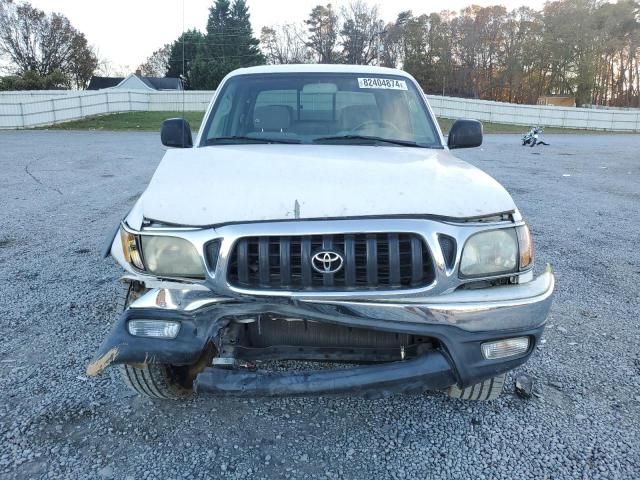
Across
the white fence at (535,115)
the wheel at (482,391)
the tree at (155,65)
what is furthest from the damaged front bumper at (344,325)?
the tree at (155,65)

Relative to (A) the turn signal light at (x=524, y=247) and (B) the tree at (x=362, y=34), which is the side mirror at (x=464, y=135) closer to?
(A) the turn signal light at (x=524, y=247)

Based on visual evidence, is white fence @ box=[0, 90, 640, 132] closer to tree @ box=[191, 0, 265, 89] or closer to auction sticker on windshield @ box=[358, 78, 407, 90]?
tree @ box=[191, 0, 265, 89]

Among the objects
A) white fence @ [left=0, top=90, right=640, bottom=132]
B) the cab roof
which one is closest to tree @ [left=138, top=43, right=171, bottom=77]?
white fence @ [left=0, top=90, right=640, bottom=132]

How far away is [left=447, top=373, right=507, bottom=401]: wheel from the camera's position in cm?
238

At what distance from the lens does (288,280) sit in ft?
6.48

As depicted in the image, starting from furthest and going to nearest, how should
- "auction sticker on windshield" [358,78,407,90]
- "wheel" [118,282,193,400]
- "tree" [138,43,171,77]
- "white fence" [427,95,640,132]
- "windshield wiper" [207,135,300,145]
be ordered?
"tree" [138,43,171,77] → "white fence" [427,95,640,132] → "auction sticker on windshield" [358,78,407,90] → "windshield wiper" [207,135,300,145] → "wheel" [118,282,193,400]

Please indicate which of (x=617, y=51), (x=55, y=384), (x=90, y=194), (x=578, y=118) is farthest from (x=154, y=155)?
(x=617, y=51)

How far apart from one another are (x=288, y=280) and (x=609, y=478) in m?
1.59

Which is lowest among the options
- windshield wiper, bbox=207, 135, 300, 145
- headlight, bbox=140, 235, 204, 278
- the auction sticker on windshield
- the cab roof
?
headlight, bbox=140, 235, 204, 278

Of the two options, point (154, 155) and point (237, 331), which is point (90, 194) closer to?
point (154, 155)

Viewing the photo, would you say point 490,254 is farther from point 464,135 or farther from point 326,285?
point 464,135

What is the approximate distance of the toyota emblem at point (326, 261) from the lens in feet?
6.42

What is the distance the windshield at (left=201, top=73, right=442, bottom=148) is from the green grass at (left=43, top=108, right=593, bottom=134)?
17.7 meters

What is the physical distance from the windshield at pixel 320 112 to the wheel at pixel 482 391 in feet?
5.31
